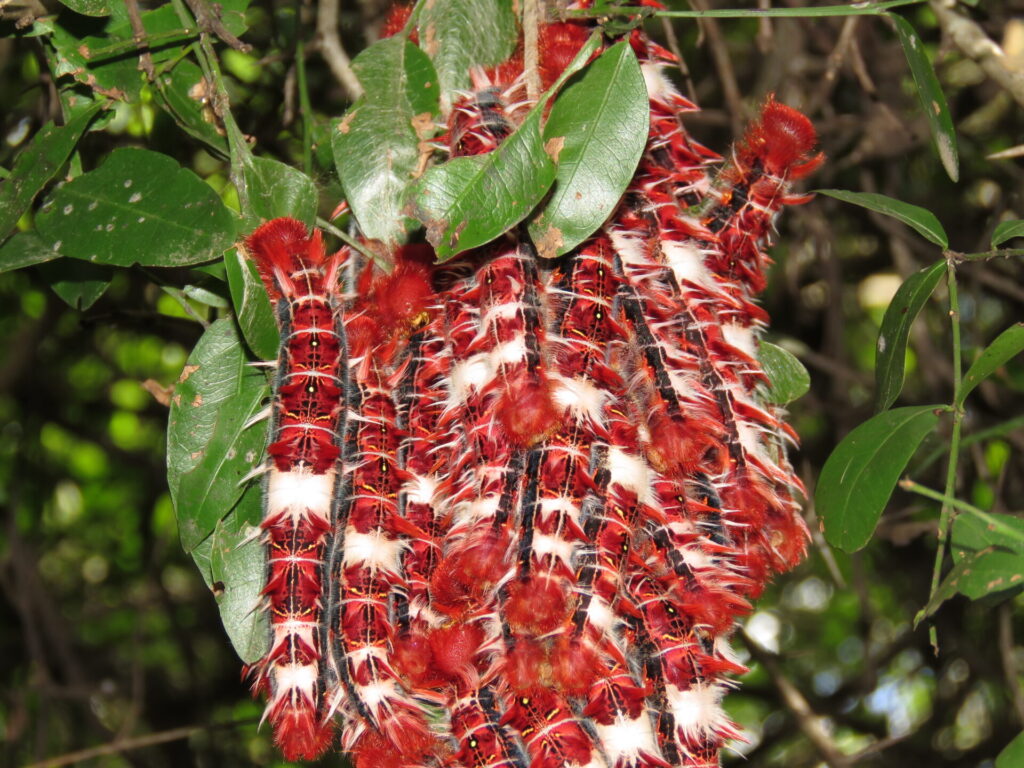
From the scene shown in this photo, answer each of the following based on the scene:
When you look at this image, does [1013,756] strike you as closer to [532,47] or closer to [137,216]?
[532,47]

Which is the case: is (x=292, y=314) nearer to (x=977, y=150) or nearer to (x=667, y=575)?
(x=667, y=575)

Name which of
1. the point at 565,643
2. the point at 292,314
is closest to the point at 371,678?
the point at 565,643

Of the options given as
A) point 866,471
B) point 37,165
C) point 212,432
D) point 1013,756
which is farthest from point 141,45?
point 1013,756

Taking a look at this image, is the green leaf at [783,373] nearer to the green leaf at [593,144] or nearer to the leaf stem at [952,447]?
the leaf stem at [952,447]

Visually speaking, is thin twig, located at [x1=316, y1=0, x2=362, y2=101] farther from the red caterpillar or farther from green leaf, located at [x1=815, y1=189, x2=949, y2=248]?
green leaf, located at [x1=815, y1=189, x2=949, y2=248]

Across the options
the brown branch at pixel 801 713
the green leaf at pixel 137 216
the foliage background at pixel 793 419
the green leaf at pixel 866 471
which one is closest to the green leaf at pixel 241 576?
the green leaf at pixel 137 216

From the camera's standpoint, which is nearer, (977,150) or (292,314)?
(292,314)
